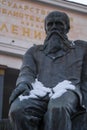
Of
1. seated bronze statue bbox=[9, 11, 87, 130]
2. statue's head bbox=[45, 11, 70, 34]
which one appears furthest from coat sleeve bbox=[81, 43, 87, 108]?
statue's head bbox=[45, 11, 70, 34]

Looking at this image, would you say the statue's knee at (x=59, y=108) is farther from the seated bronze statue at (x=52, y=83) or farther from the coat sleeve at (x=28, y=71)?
the coat sleeve at (x=28, y=71)

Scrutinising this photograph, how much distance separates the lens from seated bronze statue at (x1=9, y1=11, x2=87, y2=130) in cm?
486

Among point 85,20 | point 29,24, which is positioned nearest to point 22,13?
point 29,24

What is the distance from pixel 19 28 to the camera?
26.3m

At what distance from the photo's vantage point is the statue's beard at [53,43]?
5.56m

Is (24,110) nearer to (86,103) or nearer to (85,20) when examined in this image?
(86,103)

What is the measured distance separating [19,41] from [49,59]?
20.5 m

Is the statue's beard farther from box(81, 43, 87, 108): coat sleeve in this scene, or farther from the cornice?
the cornice

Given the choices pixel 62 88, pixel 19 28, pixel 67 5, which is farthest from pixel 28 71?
pixel 67 5

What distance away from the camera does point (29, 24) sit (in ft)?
86.8

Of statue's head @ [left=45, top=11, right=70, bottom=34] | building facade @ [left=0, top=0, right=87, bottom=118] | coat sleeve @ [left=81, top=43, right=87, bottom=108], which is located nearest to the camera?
coat sleeve @ [left=81, top=43, right=87, bottom=108]

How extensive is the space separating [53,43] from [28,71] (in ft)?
1.20

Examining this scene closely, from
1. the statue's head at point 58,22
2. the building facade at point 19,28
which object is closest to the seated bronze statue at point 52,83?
the statue's head at point 58,22

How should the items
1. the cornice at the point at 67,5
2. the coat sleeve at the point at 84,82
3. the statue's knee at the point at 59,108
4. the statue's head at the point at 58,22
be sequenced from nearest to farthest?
the statue's knee at the point at 59,108 → the coat sleeve at the point at 84,82 → the statue's head at the point at 58,22 → the cornice at the point at 67,5
